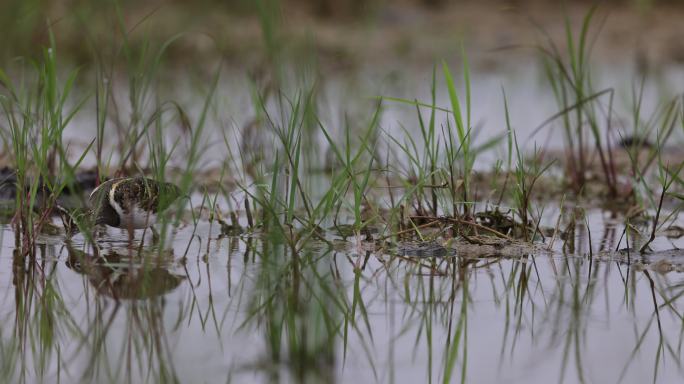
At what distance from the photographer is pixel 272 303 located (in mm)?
2615

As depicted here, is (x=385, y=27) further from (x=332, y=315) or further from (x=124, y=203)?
(x=332, y=315)

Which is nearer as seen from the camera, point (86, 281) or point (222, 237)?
point (86, 281)

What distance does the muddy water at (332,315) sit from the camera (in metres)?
2.14

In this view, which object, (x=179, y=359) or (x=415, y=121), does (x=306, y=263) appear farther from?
(x=415, y=121)

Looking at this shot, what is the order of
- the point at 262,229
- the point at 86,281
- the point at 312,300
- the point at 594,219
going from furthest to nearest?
1. the point at 594,219
2. the point at 262,229
3. the point at 86,281
4. the point at 312,300

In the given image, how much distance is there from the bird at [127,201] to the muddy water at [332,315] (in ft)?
0.29

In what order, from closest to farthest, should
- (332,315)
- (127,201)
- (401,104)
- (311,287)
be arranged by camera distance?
(332,315) → (311,287) → (127,201) → (401,104)

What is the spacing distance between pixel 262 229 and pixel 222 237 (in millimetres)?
144

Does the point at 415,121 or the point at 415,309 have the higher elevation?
the point at 415,121

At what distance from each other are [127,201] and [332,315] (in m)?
1.09

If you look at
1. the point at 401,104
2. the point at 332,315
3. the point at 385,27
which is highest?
the point at 385,27

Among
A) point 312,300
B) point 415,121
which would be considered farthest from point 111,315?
point 415,121

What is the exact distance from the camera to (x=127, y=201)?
3.35 meters

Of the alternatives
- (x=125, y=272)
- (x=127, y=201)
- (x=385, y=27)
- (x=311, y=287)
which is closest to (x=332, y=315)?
(x=311, y=287)
